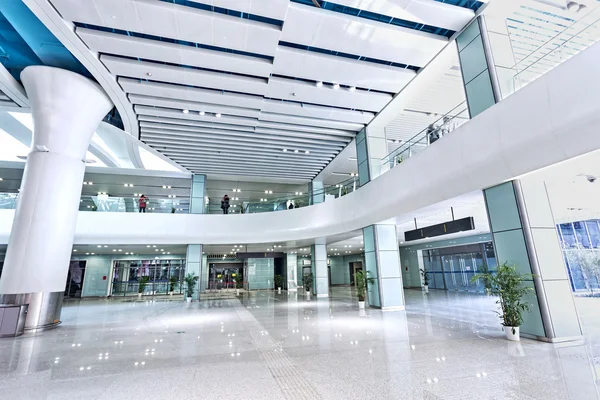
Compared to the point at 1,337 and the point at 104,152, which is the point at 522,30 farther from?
the point at 104,152

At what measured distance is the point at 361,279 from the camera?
427 inches

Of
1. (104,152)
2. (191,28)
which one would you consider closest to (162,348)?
(191,28)

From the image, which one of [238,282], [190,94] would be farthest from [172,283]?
[190,94]

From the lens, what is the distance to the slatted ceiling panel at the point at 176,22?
228 inches

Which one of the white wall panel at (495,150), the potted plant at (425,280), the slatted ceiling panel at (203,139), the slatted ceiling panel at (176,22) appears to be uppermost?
the slatted ceiling panel at (203,139)

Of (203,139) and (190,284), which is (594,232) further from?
(190,284)

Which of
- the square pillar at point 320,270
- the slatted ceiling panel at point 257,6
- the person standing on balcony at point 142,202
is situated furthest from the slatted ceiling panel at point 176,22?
the square pillar at point 320,270

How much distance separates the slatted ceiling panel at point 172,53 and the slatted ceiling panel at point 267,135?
376 centimetres

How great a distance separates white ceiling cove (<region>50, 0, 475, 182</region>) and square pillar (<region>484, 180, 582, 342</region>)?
4015 mm

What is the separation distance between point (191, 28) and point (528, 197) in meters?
7.56

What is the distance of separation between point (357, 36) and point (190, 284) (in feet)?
44.5

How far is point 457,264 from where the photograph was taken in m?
19.0

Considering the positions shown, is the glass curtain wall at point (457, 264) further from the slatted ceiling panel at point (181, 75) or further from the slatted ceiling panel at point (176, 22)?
the slatted ceiling panel at point (176, 22)

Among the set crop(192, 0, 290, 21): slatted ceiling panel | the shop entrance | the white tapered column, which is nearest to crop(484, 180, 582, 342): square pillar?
crop(192, 0, 290, 21): slatted ceiling panel
